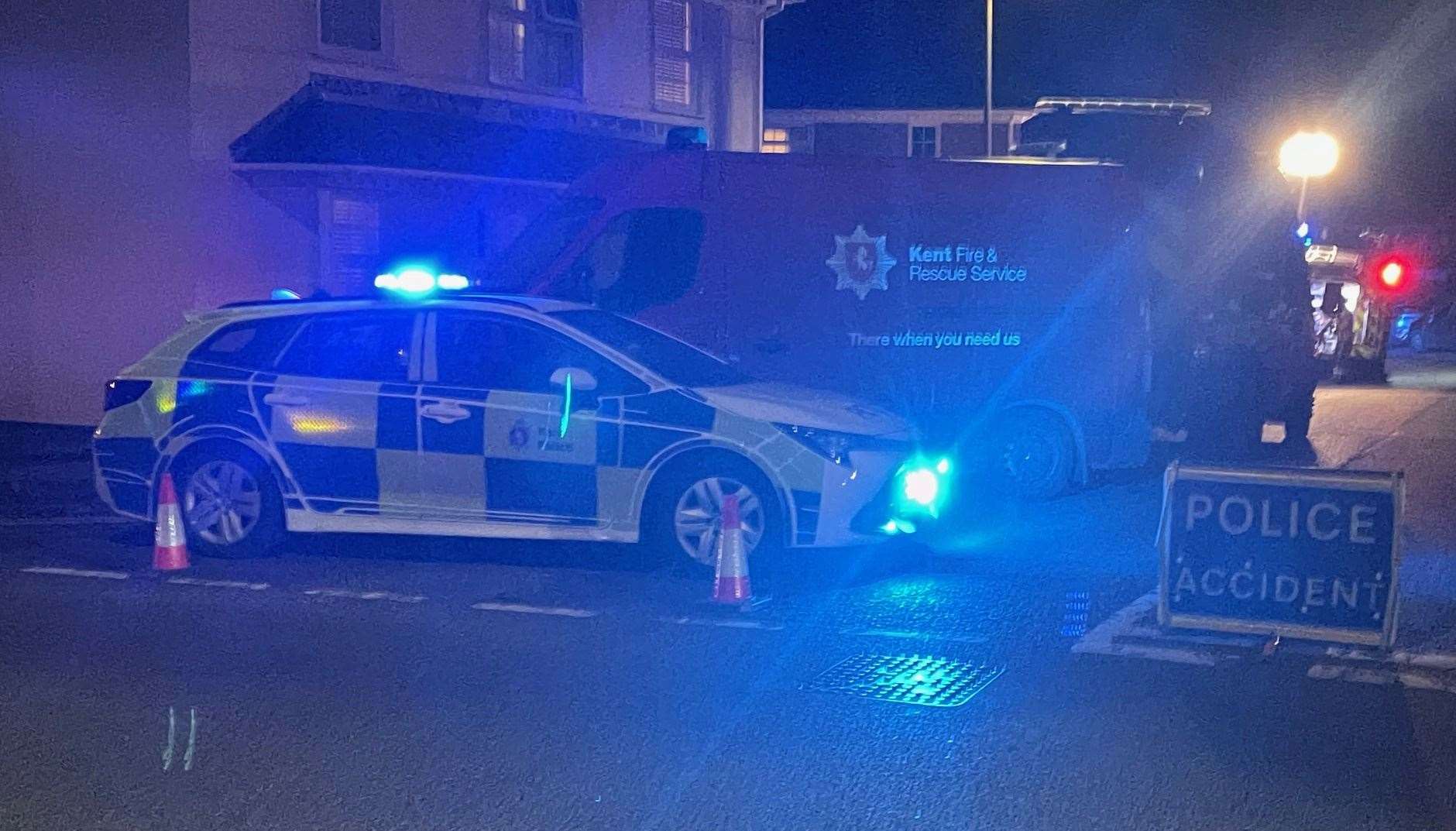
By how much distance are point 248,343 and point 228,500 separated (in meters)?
0.98

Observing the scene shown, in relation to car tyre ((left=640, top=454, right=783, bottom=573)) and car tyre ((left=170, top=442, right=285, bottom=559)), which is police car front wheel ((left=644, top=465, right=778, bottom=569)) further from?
car tyre ((left=170, top=442, right=285, bottom=559))

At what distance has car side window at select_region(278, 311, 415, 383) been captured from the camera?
9289 mm

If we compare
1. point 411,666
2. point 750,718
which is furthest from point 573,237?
point 750,718

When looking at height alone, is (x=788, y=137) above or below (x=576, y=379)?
above

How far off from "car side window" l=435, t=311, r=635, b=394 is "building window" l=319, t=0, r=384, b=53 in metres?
8.62

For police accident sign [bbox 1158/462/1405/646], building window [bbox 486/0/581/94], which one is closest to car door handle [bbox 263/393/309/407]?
police accident sign [bbox 1158/462/1405/646]

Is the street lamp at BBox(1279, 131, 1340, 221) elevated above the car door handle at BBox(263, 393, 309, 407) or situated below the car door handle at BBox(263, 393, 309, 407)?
above

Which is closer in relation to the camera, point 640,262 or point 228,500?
point 228,500

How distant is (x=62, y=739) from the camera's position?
5898 mm

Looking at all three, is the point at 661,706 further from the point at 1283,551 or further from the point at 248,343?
the point at 248,343

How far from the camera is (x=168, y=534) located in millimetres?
9039

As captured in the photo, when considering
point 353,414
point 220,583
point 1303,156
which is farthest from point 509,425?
point 1303,156

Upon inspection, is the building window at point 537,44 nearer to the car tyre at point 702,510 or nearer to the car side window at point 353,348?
the car side window at point 353,348

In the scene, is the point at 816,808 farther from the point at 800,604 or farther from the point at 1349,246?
the point at 1349,246
